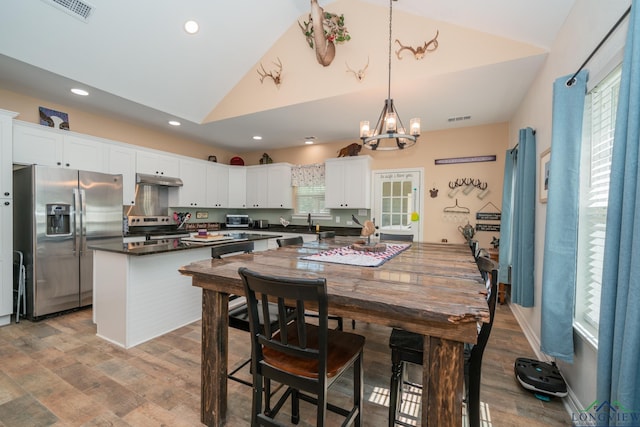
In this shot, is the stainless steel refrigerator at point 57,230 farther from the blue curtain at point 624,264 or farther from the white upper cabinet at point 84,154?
the blue curtain at point 624,264

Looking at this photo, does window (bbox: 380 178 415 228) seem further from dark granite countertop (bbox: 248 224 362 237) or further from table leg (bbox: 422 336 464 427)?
table leg (bbox: 422 336 464 427)

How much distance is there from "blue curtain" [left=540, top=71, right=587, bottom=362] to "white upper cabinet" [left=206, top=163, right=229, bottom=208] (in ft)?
17.4

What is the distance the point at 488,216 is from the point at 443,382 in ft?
12.8

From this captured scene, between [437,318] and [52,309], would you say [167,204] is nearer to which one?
[52,309]

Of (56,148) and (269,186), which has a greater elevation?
(56,148)

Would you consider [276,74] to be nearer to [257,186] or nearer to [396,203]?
[257,186]

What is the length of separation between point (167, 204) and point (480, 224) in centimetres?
552

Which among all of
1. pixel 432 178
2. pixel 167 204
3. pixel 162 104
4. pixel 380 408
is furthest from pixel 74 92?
pixel 432 178

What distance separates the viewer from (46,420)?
1570 mm

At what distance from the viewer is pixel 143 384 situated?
74.6 inches

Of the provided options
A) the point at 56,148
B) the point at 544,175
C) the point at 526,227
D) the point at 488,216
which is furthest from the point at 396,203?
the point at 56,148

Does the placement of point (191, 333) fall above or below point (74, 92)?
below

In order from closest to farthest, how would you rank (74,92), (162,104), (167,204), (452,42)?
(452,42)
(74,92)
(162,104)
(167,204)

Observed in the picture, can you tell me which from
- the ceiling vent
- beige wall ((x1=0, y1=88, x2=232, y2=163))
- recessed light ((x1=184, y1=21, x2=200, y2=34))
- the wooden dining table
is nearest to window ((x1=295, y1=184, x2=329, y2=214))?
beige wall ((x1=0, y1=88, x2=232, y2=163))
